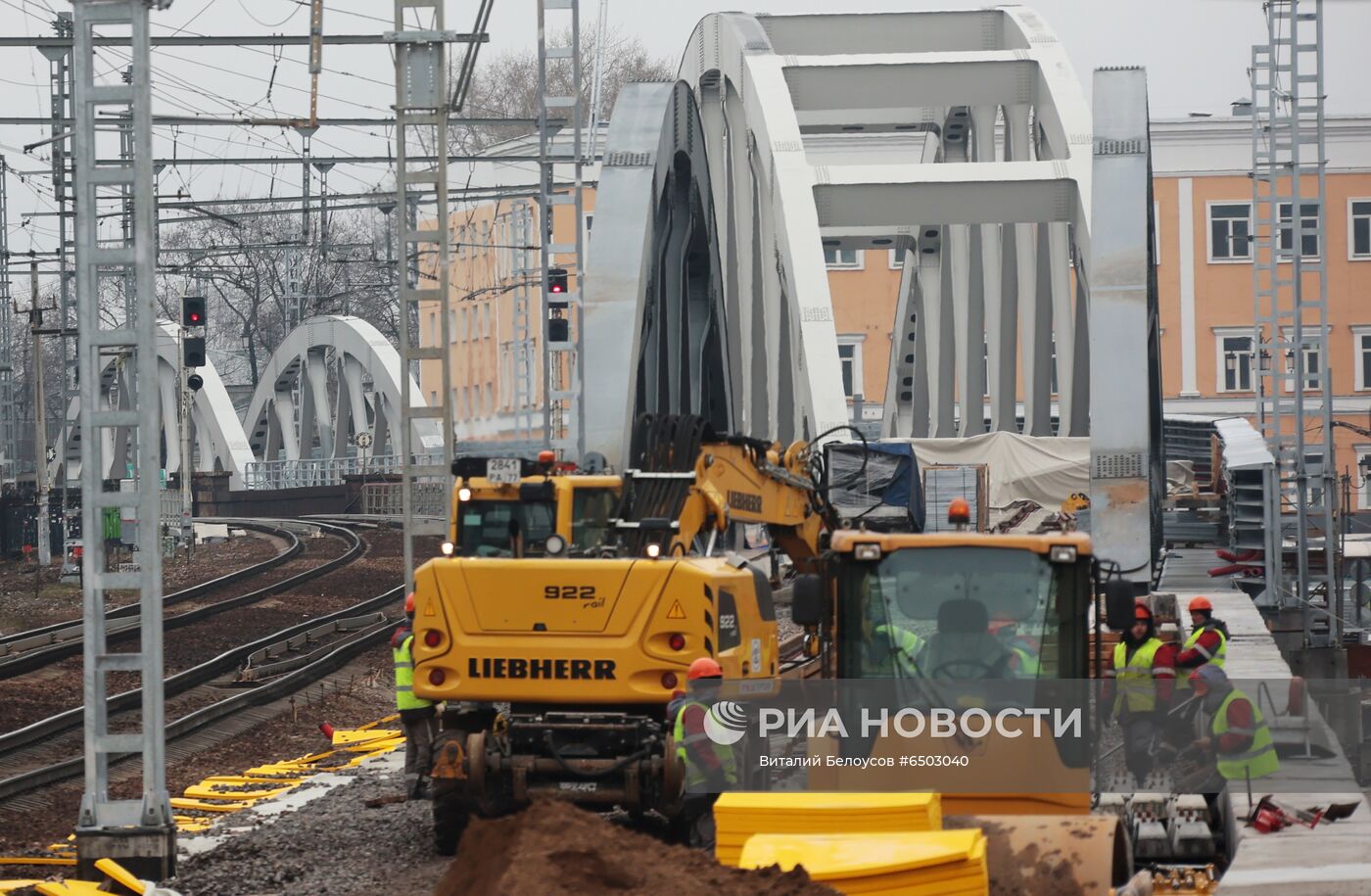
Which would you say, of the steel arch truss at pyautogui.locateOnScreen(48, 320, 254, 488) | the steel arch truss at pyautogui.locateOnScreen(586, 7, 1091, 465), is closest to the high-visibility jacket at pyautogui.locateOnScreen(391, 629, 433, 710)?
the steel arch truss at pyautogui.locateOnScreen(586, 7, 1091, 465)

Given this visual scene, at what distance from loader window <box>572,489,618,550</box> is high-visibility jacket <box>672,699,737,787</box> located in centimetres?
475

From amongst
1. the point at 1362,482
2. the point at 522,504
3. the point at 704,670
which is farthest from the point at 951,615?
the point at 1362,482

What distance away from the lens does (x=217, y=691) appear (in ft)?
74.7

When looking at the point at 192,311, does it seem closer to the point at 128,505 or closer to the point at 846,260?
the point at 128,505

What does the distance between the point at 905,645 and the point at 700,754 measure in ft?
7.40

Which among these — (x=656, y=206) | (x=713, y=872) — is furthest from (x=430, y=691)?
(x=656, y=206)

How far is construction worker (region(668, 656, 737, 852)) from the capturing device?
37.8 feet

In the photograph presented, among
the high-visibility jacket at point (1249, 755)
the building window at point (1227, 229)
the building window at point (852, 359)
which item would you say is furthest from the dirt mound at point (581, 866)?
the building window at point (852, 359)

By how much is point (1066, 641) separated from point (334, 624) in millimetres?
20348

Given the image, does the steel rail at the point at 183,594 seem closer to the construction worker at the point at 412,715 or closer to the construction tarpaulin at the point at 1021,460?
the construction tarpaulin at the point at 1021,460

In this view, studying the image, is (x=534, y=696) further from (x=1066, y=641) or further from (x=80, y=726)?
(x=80, y=726)

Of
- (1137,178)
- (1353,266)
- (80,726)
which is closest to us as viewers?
(80,726)

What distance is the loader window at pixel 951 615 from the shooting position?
9.77 metres

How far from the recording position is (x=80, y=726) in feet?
65.2
